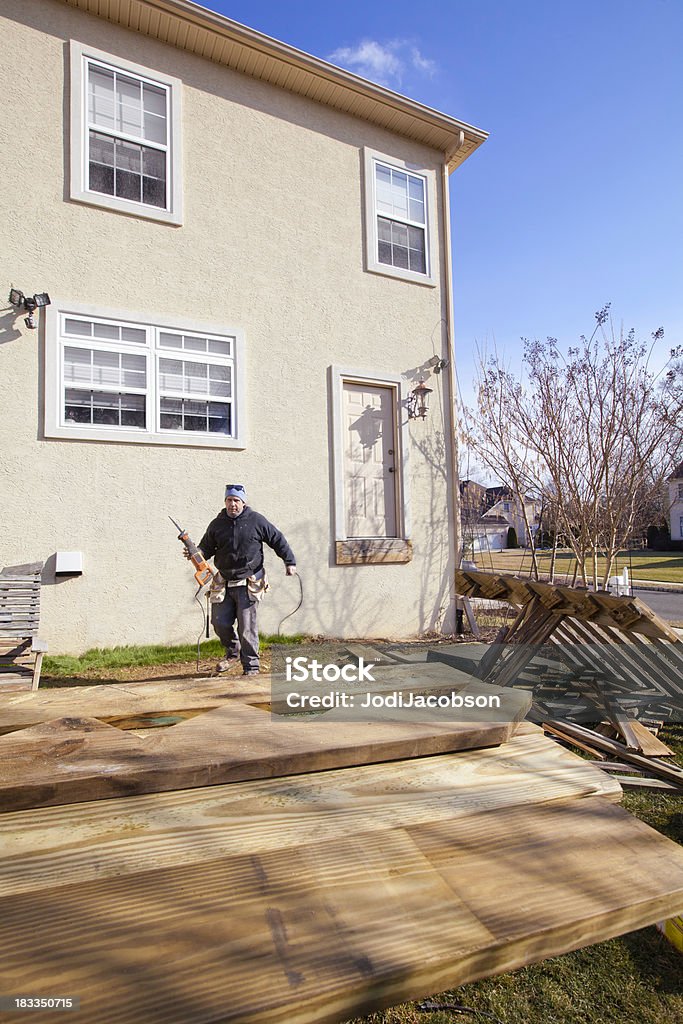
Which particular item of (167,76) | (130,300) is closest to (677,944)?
(130,300)

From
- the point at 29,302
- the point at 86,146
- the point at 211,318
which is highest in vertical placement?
the point at 86,146

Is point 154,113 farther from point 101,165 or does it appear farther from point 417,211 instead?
point 417,211

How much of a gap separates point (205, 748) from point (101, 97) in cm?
836

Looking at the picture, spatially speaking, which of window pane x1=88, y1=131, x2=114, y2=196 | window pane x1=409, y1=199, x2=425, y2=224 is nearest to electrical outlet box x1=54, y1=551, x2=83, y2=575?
window pane x1=88, y1=131, x2=114, y2=196

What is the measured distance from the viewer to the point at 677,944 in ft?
7.48

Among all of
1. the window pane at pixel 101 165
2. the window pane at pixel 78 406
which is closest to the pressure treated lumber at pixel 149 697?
the window pane at pixel 78 406

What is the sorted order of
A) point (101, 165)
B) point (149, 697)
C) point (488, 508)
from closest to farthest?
point (149, 697) → point (101, 165) → point (488, 508)

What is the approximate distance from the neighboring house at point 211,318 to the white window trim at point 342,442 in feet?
0.11

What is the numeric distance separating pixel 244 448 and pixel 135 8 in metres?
5.17

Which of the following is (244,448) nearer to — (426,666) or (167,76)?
(167,76)

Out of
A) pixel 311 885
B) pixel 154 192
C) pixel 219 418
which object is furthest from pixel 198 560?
pixel 311 885

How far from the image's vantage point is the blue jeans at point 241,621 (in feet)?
19.7

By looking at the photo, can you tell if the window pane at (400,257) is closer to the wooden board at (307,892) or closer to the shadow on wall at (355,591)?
the shadow on wall at (355,591)

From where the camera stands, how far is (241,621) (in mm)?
6020
